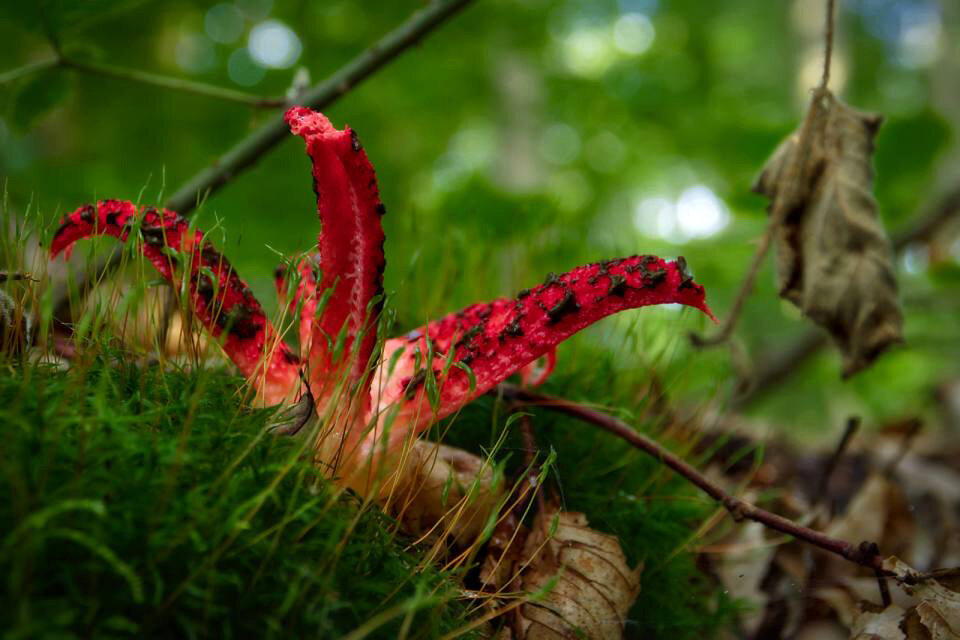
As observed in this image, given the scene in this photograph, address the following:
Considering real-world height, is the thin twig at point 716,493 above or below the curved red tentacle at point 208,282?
below

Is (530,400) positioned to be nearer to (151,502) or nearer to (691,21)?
(151,502)

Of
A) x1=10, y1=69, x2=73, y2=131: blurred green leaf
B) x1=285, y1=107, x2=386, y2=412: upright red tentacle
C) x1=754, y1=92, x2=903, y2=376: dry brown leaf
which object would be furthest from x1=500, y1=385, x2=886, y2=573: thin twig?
x1=10, y1=69, x2=73, y2=131: blurred green leaf

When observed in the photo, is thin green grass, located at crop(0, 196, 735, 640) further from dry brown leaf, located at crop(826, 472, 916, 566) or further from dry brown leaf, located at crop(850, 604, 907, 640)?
dry brown leaf, located at crop(826, 472, 916, 566)

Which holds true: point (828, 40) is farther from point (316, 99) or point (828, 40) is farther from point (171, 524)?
point (171, 524)

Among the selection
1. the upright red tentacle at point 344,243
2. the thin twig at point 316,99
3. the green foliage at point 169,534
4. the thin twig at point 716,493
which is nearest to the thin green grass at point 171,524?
the green foliage at point 169,534

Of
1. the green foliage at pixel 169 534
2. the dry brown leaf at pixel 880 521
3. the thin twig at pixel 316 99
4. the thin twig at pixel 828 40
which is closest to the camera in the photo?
the green foliage at pixel 169 534

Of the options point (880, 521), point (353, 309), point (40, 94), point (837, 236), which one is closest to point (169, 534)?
point (353, 309)

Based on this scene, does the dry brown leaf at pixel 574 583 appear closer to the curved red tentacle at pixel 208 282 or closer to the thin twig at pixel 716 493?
the thin twig at pixel 716 493
